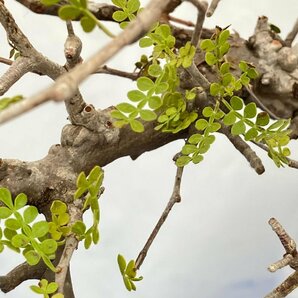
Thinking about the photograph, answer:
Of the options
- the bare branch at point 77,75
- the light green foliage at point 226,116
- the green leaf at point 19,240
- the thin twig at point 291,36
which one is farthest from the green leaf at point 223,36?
the bare branch at point 77,75

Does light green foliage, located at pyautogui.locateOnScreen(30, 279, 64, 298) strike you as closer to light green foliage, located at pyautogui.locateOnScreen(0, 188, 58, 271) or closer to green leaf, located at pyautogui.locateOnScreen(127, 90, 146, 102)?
light green foliage, located at pyautogui.locateOnScreen(0, 188, 58, 271)

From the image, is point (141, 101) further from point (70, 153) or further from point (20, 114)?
point (20, 114)

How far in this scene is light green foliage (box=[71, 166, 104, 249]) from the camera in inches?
40.0

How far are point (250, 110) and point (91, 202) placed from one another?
0.42 m

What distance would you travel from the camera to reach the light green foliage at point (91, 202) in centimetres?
102

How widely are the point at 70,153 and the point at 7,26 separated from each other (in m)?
0.34

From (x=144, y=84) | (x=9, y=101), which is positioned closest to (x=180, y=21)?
(x=144, y=84)

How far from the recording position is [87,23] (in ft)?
2.09

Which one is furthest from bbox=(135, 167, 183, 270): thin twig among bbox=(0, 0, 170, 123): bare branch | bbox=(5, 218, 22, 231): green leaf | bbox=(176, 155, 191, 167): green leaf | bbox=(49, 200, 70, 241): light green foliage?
bbox=(0, 0, 170, 123): bare branch

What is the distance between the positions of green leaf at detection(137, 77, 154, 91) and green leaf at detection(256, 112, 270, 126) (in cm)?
29

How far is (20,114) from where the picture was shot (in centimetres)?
41

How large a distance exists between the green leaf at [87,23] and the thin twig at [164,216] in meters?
0.74

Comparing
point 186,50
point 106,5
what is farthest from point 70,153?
point 106,5

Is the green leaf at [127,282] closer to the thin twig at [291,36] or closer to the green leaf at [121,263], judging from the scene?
the green leaf at [121,263]
